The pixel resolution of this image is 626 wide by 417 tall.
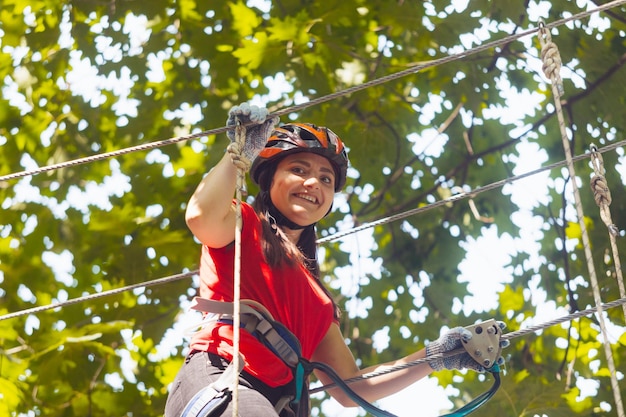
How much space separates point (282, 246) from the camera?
9.77ft

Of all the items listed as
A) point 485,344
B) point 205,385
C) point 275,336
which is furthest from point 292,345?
point 485,344

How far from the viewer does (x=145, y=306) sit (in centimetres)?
542

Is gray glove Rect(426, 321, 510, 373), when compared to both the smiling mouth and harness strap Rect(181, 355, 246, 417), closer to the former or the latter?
the smiling mouth

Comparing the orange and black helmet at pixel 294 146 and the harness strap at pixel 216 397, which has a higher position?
the orange and black helmet at pixel 294 146

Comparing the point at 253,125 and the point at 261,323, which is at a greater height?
the point at 253,125

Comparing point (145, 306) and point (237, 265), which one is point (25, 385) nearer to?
point (145, 306)

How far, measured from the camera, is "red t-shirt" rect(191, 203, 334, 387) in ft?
9.19

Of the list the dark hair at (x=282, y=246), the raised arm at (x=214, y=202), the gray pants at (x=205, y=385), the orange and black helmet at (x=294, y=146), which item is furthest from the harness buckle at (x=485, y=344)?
the raised arm at (x=214, y=202)

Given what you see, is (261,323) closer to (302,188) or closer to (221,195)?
(221,195)

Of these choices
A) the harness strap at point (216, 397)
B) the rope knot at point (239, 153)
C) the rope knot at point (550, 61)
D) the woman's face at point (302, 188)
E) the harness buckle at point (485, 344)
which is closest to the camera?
the harness strap at point (216, 397)

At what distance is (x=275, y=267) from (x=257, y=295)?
10 cm

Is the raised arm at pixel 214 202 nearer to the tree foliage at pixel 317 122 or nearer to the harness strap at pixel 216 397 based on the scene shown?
the harness strap at pixel 216 397

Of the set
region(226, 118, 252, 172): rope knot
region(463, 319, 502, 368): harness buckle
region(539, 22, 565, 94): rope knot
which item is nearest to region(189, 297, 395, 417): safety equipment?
region(226, 118, 252, 172): rope knot

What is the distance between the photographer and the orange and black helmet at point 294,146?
320 cm
